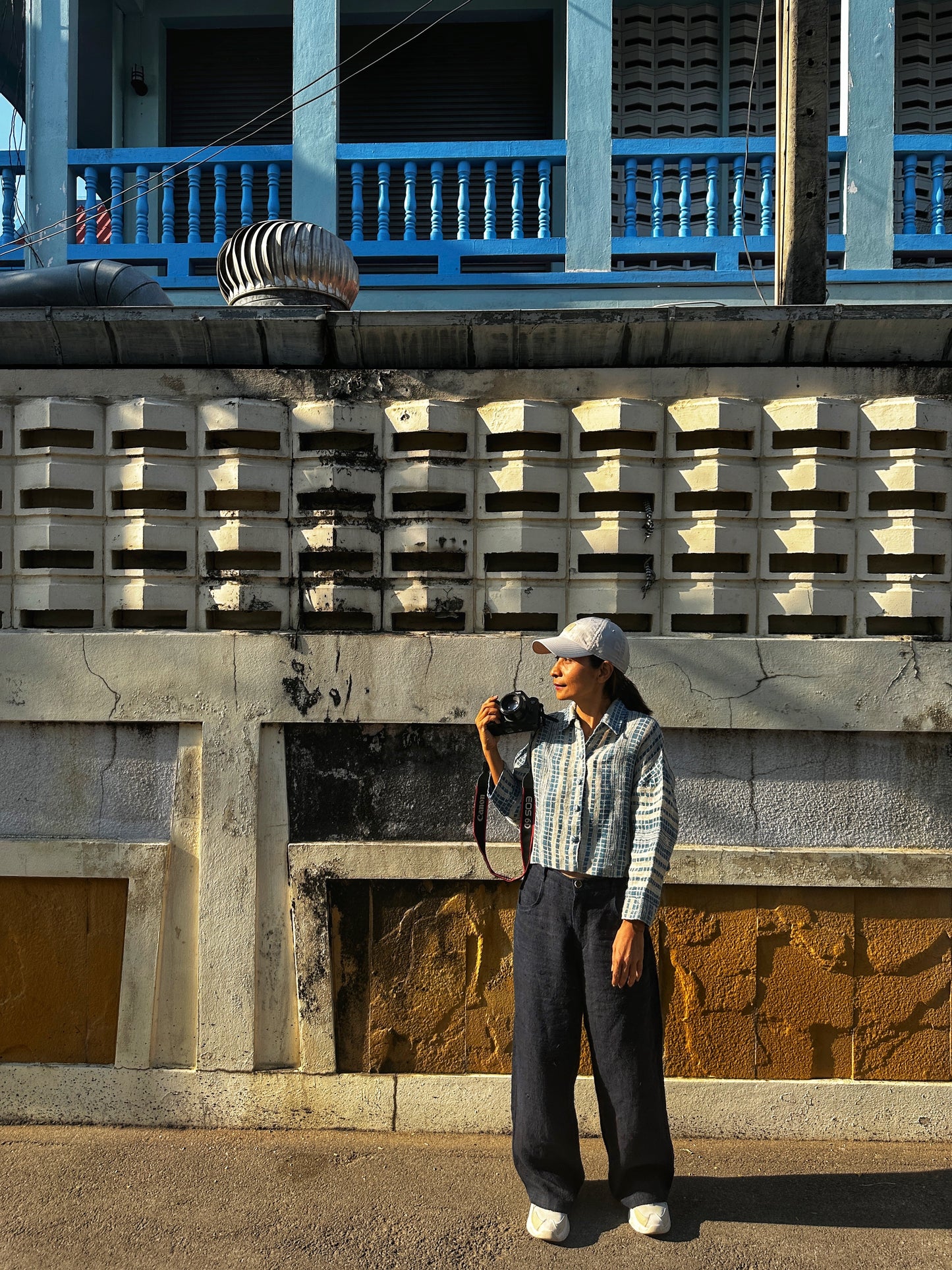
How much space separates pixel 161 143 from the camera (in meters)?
9.76

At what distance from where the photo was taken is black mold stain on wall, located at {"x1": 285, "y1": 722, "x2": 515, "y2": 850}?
376 centimetres

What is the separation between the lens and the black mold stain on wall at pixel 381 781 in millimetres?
3758

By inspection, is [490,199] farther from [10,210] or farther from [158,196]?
[10,210]

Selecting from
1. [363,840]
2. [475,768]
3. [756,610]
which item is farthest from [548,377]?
[363,840]

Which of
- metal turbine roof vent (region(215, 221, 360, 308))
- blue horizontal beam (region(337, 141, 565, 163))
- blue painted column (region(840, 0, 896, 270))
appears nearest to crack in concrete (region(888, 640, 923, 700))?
metal turbine roof vent (region(215, 221, 360, 308))

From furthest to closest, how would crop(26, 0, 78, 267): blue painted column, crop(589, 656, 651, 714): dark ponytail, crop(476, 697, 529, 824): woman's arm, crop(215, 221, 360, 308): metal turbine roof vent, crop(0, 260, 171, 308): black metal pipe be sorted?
crop(26, 0, 78, 267): blue painted column < crop(0, 260, 171, 308): black metal pipe < crop(215, 221, 360, 308): metal turbine roof vent < crop(476, 697, 529, 824): woman's arm < crop(589, 656, 651, 714): dark ponytail

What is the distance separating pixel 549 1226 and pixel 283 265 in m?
3.61

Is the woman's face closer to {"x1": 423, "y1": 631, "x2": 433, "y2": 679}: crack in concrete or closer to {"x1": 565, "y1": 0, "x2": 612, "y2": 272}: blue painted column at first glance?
{"x1": 423, "y1": 631, "x2": 433, "y2": 679}: crack in concrete

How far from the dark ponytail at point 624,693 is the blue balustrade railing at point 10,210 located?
6959 mm

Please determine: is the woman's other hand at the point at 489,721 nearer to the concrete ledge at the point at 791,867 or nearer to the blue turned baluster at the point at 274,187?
the concrete ledge at the point at 791,867

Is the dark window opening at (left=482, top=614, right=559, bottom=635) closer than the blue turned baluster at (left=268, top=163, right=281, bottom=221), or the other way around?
the dark window opening at (left=482, top=614, right=559, bottom=635)

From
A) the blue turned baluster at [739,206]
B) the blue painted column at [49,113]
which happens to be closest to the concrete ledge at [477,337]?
the blue turned baluster at [739,206]

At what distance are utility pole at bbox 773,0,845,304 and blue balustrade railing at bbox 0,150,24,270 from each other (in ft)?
20.2

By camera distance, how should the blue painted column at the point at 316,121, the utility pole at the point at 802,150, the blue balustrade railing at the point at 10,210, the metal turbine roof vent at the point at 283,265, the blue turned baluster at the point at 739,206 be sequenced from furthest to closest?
1. the blue balustrade railing at the point at 10,210
2. the blue painted column at the point at 316,121
3. the blue turned baluster at the point at 739,206
4. the metal turbine roof vent at the point at 283,265
5. the utility pole at the point at 802,150
